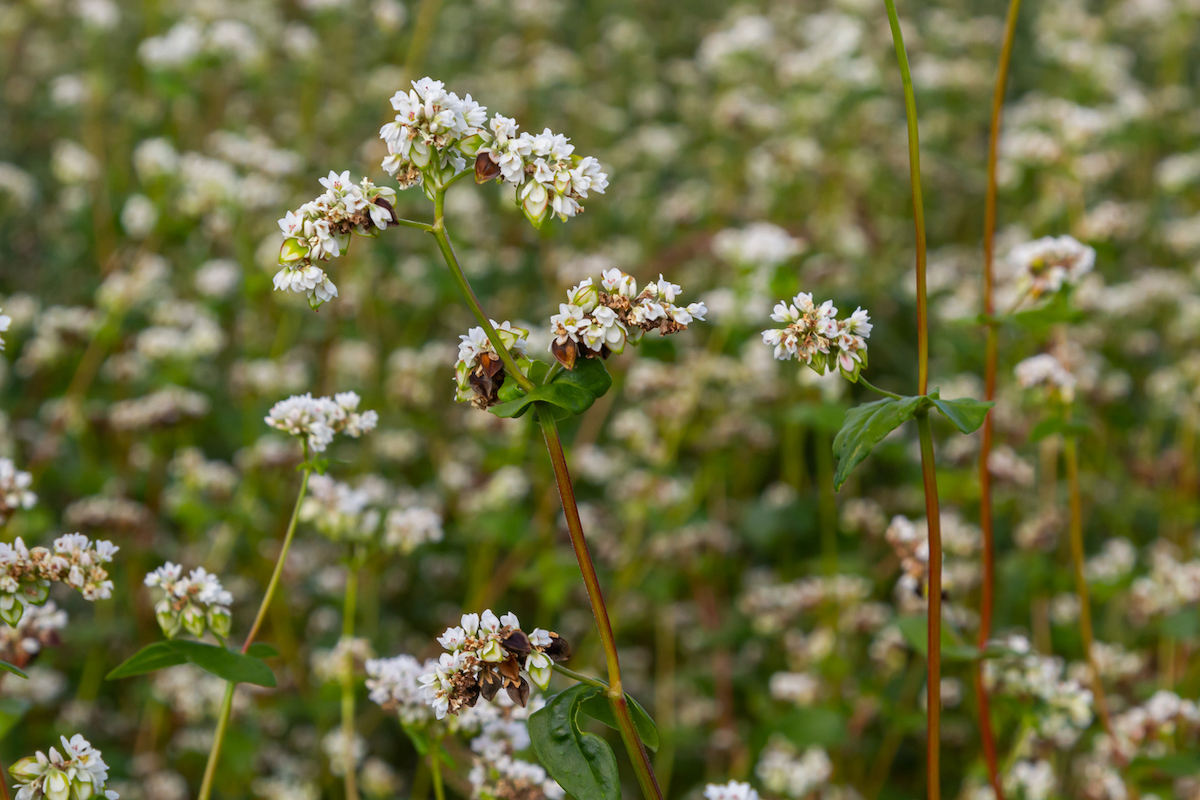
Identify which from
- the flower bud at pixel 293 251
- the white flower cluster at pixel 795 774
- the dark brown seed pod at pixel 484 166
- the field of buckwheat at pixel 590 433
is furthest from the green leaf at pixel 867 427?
the white flower cluster at pixel 795 774

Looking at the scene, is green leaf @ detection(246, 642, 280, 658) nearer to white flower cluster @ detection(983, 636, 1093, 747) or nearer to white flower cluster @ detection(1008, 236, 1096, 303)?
white flower cluster @ detection(983, 636, 1093, 747)

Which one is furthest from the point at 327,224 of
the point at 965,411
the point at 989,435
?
the point at 989,435

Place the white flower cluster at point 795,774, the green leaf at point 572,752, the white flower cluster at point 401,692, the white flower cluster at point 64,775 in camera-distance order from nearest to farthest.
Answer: the green leaf at point 572,752, the white flower cluster at point 64,775, the white flower cluster at point 401,692, the white flower cluster at point 795,774

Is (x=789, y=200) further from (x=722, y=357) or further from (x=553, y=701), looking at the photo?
(x=553, y=701)

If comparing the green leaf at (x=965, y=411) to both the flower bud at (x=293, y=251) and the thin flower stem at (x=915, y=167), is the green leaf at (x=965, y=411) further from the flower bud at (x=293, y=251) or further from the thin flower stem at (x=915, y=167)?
the flower bud at (x=293, y=251)

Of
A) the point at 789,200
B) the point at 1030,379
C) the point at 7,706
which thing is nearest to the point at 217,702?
the point at 7,706
